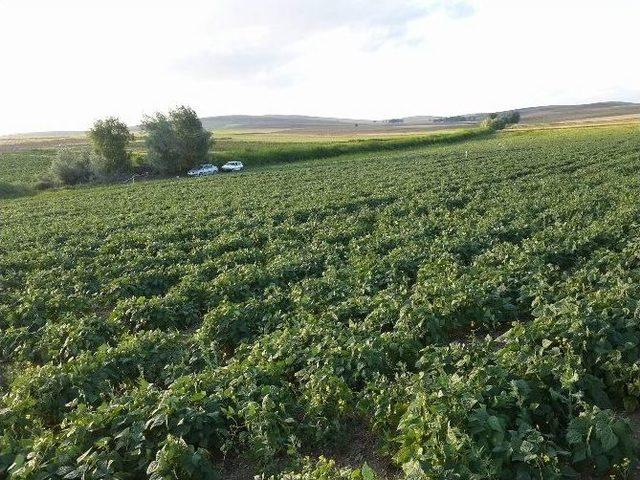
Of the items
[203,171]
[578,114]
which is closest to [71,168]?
[203,171]

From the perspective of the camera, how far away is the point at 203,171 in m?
53.8

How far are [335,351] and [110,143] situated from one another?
177 feet

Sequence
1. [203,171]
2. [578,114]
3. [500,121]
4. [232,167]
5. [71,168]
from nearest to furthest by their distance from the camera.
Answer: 1. [71,168]
2. [203,171]
3. [232,167]
4. [500,121]
5. [578,114]

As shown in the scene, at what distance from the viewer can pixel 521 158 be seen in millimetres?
38094

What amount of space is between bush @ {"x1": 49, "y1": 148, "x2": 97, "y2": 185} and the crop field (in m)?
36.9

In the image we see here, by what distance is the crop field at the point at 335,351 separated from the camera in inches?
222

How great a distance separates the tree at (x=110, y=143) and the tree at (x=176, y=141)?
282 centimetres

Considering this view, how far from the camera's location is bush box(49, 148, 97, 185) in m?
51.8

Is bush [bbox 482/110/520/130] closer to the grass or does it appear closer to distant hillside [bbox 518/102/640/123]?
distant hillside [bbox 518/102/640/123]

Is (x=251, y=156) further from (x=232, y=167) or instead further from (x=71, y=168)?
(x=71, y=168)

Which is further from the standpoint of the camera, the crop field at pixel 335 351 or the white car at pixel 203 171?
the white car at pixel 203 171

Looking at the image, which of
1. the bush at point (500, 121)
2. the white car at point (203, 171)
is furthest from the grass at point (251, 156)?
the bush at point (500, 121)

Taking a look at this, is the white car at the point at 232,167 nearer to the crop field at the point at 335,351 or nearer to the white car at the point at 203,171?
the white car at the point at 203,171

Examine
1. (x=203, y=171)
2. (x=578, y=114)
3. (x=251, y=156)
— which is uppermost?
(x=578, y=114)
